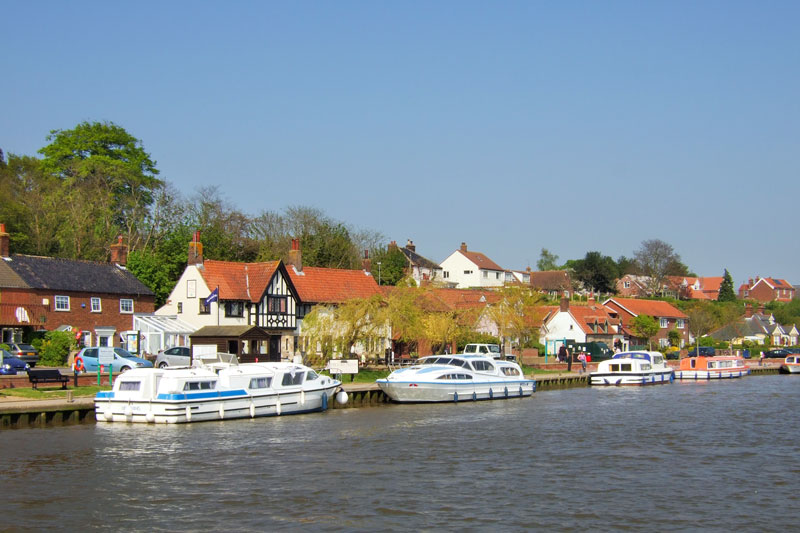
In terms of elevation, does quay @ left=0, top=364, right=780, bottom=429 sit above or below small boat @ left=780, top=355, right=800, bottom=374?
above

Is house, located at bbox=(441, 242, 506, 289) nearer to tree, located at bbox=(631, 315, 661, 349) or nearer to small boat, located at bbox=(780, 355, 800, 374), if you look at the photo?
tree, located at bbox=(631, 315, 661, 349)

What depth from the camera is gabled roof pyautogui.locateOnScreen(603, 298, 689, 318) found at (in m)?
102

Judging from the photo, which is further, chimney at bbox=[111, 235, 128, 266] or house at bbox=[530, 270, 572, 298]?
house at bbox=[530, 270, 572, 298]

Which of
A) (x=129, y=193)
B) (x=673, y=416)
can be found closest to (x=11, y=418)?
(x=673, y=416)

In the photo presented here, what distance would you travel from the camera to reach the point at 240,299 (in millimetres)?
59406

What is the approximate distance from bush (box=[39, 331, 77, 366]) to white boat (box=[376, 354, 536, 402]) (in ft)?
66.5

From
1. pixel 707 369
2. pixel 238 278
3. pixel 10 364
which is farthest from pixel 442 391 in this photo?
pixel 707 369

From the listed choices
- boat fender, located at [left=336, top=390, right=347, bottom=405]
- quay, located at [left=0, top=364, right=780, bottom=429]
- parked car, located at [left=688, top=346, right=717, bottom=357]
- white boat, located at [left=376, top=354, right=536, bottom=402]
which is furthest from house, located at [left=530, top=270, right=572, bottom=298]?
quay, located at [left=0, top=364, right=780, bottom=429]

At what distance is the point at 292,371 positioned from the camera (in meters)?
40.8

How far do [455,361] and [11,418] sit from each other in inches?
991

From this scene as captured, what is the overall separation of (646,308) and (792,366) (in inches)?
807

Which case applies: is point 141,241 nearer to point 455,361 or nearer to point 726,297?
point 455,361

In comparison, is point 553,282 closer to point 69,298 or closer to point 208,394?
point 69,298

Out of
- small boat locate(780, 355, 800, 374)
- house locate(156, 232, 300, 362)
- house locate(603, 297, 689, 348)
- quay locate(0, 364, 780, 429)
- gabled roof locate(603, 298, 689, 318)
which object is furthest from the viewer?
gabled roof locate(603, 298, 689, 318)
